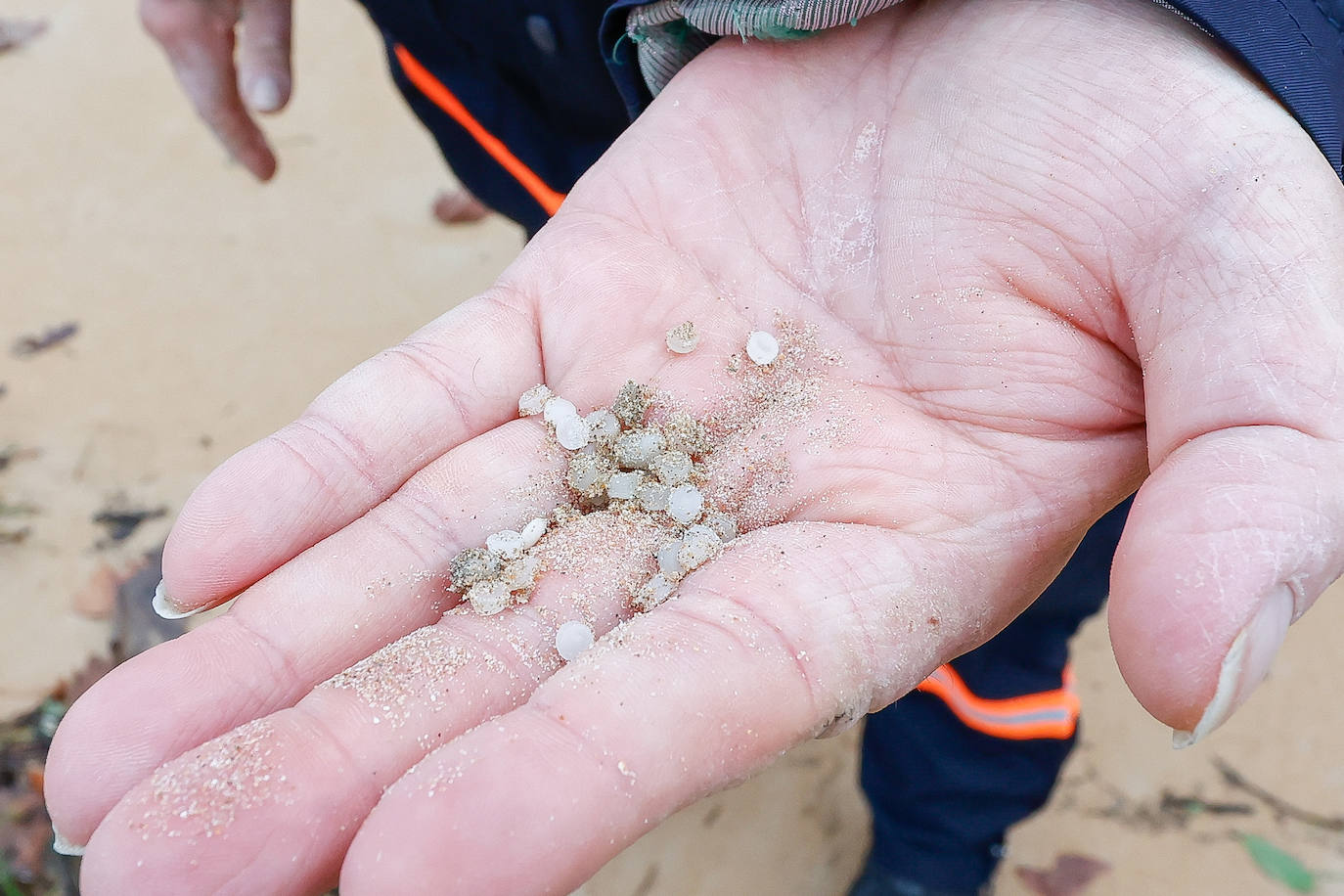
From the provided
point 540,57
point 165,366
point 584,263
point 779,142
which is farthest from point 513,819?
point 165,366

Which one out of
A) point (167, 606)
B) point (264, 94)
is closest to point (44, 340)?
point (264, 94)

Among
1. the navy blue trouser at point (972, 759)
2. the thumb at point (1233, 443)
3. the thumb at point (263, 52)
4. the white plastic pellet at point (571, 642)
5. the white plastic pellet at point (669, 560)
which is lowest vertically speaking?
the navy blue trouser at point (972, 759)

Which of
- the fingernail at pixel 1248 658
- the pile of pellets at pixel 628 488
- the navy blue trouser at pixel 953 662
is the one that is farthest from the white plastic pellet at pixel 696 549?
the navy blue trouser at pixel 953 662

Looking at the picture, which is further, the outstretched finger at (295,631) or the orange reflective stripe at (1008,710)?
the orange reflective stripe at (1008,710)

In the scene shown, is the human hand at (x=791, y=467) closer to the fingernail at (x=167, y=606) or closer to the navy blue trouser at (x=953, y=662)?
the fingernail at (x=167, y=606)

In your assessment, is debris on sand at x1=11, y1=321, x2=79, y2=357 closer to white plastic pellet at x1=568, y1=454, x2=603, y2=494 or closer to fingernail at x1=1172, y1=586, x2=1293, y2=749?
white plastic pellet at x1=568, y1=454, x2=603, y2=494

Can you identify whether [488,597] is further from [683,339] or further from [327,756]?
[683,339]

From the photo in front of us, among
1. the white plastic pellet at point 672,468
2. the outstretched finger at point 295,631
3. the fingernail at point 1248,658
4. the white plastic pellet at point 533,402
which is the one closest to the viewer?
the fingernail at point 1248,658
